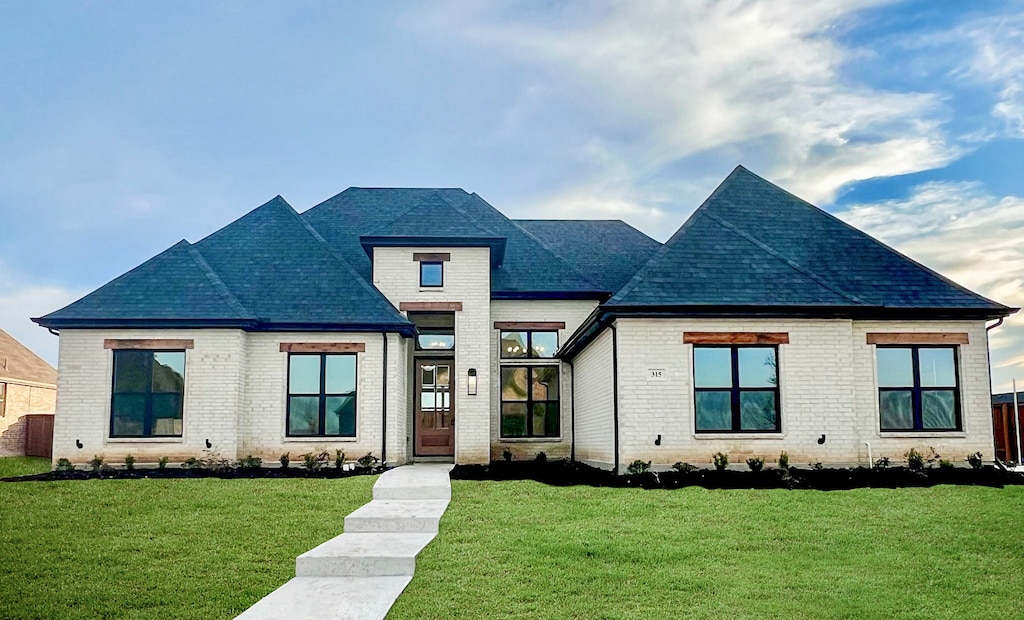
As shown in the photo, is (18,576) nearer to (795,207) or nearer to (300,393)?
(300,393)

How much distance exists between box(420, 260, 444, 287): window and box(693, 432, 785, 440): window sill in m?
7.99

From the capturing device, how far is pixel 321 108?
18125 mm

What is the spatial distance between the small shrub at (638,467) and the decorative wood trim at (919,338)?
5.45 meters

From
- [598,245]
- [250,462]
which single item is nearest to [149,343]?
[250,462]

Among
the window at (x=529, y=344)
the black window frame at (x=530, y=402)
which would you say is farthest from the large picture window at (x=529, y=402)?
the window at (x=529, y=344)

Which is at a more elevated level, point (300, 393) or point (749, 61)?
point (749, 61)

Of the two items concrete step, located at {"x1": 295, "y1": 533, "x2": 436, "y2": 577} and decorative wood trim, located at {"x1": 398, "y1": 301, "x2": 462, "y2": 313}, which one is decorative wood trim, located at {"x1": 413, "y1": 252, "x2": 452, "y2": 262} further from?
concrete step, located at {"x1": 295, "y1": 533, "x2": 436, "y2": 577}

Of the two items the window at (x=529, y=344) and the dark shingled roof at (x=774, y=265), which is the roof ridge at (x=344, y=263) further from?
the dark shingled roof at (x=774, y=265)

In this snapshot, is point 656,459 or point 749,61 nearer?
point 656,459

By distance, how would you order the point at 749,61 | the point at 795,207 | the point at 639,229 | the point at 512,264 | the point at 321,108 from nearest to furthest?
the point at 749,61
the point at 321,108
the point at 795,207
the point at 512,264
the point at 639,229

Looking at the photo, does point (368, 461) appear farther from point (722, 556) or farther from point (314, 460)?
point (722, 556)

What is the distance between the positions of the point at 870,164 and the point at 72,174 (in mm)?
16565

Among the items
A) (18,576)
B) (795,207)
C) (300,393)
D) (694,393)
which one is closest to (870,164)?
(795,207)

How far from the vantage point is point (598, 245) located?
81.2 feet
